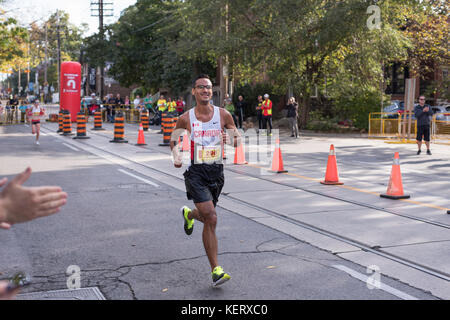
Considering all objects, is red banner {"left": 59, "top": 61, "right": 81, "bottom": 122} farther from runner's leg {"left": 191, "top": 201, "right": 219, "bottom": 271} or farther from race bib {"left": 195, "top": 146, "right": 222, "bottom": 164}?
runner's leg {"left": 191, "top": 201, "right": 219, "bottom": 271}

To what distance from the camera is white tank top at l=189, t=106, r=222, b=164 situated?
5629 mm

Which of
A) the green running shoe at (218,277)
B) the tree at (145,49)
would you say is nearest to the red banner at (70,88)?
the tree at (145,49)

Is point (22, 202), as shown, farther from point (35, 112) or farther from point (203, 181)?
point (35, 112)

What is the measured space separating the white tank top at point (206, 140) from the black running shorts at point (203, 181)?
0.07m

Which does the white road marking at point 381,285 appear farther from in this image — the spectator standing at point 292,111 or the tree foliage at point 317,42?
the tree foliage at point 317,42

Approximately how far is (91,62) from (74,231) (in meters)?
40.3

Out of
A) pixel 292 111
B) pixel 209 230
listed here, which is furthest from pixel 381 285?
pixel 292 111

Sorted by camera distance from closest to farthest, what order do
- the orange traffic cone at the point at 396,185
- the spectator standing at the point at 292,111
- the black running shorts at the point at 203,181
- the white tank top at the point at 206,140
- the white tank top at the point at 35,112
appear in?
the black running shorts at the point at 203,181, the white tank top at the point at 206,140, the orange traffic cone at the point at 396,185, the white tank top at the point at 35,112, the spectator standing at the point at 292,111

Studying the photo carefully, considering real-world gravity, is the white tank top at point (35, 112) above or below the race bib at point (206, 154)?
above

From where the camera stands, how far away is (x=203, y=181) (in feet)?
18.5

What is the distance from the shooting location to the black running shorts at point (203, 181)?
5523mm
